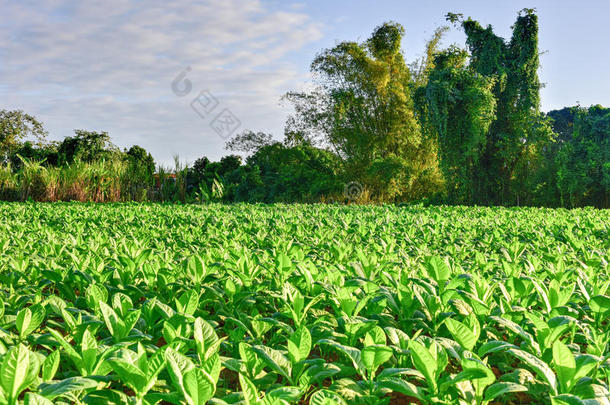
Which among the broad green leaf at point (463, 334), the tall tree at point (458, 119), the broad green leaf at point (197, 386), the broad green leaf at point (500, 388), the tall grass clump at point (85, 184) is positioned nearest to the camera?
the broad green leaf at point (197, 386)

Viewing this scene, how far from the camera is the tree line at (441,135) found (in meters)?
16.2

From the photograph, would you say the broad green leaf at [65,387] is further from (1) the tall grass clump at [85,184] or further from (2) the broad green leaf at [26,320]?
(1) the tall grass clump at [85,184]

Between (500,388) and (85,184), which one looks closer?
(500,388)

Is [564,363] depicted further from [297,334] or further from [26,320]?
[26,320]

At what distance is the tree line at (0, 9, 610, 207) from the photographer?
16234 millimetres

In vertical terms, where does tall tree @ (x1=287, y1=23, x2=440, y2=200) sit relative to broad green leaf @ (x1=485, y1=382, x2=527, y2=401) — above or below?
above

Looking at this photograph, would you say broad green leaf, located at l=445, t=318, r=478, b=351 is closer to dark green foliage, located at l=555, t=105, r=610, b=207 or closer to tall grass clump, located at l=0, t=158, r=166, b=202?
tall grass clump, located at l=0, t=158, r=166, b=202

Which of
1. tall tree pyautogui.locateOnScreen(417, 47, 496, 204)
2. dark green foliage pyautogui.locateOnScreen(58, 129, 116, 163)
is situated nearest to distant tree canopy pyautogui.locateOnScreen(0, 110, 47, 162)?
dark green foliage pyautogui.locateOnScreen(58, 129, 116, 163)

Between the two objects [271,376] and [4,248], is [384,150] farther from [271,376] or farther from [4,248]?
[271,376]

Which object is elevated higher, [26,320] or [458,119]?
[458,119]

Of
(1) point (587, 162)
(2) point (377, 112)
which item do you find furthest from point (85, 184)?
(1) point (587, 162)

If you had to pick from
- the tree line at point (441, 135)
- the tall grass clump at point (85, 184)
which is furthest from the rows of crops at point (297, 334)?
the tree line at point (441, 135)

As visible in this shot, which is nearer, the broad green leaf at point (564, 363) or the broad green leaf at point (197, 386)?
the broad green leaf at point (197, 386)

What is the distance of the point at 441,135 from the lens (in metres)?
16.2
